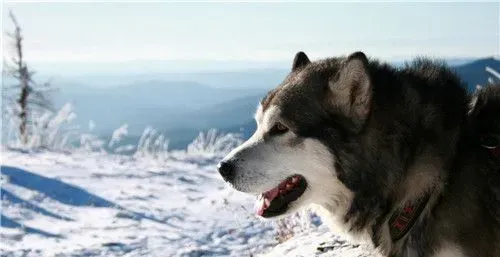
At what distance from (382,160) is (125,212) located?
643cm

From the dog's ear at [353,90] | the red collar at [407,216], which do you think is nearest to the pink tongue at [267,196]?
the dog's ear at [353,90]

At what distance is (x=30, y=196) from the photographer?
34.1 ft

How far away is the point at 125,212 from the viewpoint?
32.7ft

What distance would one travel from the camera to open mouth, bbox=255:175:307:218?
14.5 feet

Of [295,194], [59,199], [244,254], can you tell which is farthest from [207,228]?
[295,194]

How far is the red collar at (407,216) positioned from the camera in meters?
4.13

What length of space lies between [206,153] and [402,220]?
1075cm

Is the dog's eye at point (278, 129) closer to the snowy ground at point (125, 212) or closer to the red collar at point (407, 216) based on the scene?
the red collar at point (407, 216)

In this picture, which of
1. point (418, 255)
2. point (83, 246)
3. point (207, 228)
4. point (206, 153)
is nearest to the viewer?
point (418, 255)

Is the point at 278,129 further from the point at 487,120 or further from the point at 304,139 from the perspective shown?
the point at 487,120

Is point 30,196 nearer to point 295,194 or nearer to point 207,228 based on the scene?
point 207,228

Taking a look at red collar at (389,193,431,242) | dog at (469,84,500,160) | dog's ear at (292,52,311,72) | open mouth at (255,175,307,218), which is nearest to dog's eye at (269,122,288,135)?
open mouth at (255,175,307,218)

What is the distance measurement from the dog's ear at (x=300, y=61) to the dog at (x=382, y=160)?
46 cm

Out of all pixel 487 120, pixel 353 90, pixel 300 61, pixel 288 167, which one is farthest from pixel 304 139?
pixel 487 120
